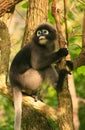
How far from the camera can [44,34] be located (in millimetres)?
4637

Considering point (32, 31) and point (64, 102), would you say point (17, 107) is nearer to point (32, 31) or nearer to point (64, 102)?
point (64, 102)

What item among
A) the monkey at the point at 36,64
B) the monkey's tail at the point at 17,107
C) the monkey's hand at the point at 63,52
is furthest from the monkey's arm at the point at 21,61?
the monkey's hand at the point at 63,52

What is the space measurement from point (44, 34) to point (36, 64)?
0.32m

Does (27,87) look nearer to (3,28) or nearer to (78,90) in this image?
(3,28)

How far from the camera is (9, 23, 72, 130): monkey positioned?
4.59 meters

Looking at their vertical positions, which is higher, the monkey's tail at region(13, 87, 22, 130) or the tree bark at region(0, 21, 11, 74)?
the tree bark at region(0, 21, 11, 74)

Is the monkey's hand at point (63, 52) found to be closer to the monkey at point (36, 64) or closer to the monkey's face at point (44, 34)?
the monkey at point (36, 64)

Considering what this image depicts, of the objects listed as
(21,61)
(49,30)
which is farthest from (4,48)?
(49,30)

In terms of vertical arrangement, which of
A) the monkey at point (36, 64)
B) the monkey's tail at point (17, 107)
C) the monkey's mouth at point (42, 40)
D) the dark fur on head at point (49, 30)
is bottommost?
the monkey's tail at point (17, 107)

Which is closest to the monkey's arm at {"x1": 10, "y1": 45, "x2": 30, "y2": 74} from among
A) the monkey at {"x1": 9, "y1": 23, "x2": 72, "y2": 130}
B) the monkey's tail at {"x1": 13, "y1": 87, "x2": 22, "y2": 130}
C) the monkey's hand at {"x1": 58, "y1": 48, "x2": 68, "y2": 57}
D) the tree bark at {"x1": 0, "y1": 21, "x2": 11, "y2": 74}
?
the monkey at {"x1": 9, "y1": 23, "x2": 72, "y2": 130}

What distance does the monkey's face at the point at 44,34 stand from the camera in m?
4.56

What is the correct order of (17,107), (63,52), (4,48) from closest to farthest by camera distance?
(63,52), (17,107), (4,48)

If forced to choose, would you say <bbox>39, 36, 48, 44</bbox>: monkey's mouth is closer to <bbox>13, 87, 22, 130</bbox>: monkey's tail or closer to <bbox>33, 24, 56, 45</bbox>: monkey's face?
<bbox>33, 24, 56, 45</bbox>: monkey's face

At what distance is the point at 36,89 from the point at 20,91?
230 millimetres
